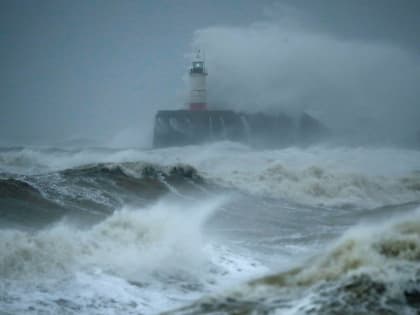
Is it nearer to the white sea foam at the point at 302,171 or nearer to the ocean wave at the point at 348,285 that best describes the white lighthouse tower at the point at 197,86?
the white sea foam at the point at 302,171

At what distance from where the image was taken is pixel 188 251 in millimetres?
7438

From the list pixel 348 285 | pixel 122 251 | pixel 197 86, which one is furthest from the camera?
pixel 197 86

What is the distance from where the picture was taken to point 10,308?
476 cm

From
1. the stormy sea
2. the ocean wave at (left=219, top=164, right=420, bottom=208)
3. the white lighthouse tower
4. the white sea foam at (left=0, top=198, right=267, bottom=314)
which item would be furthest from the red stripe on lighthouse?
the white sea foam at (left=0, top=198, right=267, bottom=314)

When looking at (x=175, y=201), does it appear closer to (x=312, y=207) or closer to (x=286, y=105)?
(x=312, y=207)

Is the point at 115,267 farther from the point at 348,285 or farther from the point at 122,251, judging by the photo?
the point at 348,285

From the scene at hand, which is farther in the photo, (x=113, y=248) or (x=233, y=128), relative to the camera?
(x=233, y=128)

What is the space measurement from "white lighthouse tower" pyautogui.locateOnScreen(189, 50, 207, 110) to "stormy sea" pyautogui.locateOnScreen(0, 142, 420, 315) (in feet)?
65.3

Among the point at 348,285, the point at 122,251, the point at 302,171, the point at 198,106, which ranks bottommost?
the point at 122,251

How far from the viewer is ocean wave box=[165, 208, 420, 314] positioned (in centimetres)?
440

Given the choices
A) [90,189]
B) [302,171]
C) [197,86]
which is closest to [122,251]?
[90,189]

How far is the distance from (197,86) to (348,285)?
1251 inches

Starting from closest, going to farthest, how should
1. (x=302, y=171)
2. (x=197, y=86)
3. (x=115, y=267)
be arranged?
(x=115, y=267) < (x=302, y=171) < (x=197, y=86)

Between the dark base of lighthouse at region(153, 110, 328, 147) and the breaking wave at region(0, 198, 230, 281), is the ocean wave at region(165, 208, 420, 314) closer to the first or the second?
the breaking wave at region(0, 198, 230, 281)
